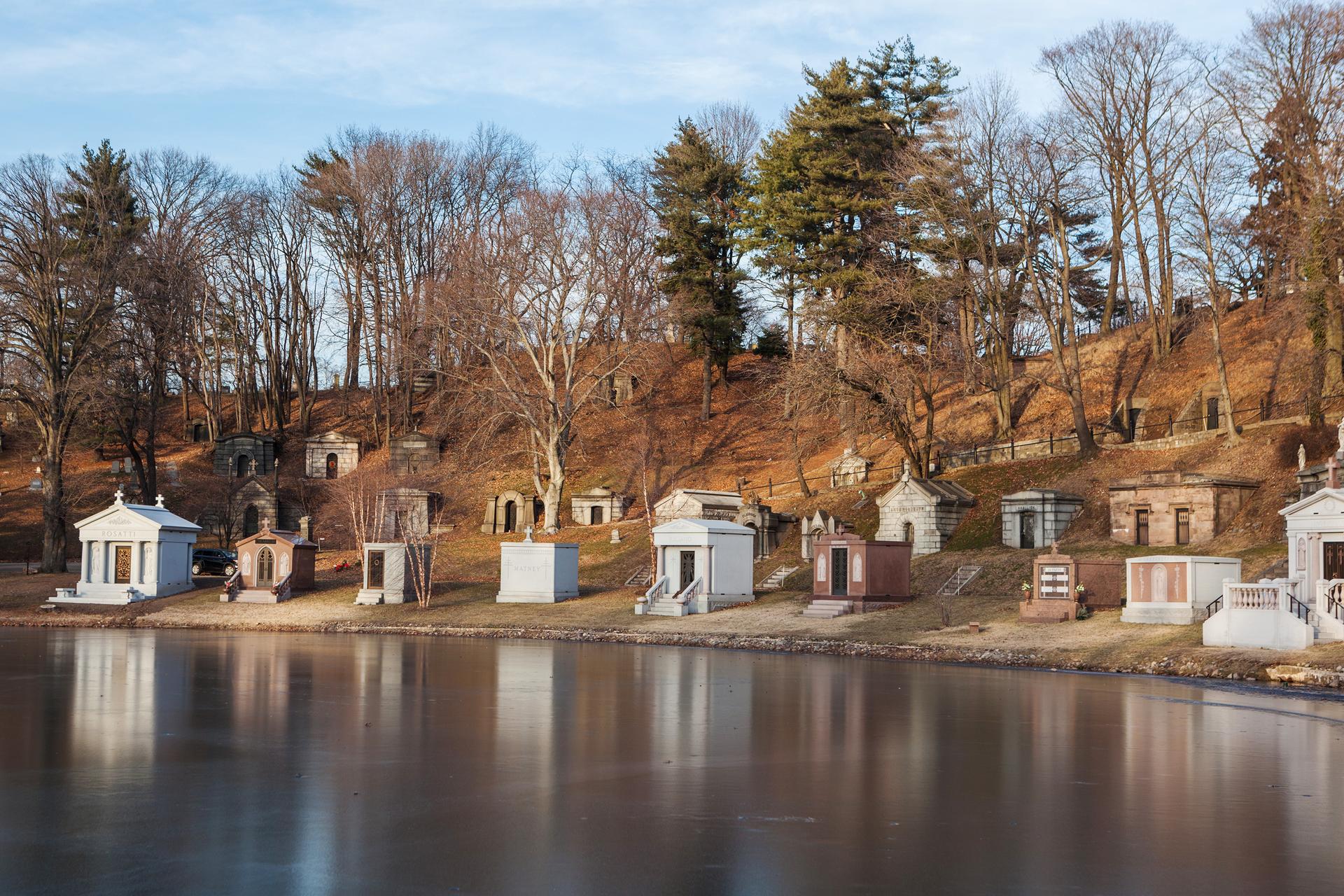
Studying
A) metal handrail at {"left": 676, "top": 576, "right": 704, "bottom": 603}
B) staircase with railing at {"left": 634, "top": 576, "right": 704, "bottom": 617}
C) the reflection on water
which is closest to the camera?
the reflection on water

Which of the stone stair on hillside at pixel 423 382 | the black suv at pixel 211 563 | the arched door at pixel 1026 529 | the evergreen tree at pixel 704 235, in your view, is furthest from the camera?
the stone stair on hillside at pixel 423 382

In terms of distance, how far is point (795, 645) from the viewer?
30859mm

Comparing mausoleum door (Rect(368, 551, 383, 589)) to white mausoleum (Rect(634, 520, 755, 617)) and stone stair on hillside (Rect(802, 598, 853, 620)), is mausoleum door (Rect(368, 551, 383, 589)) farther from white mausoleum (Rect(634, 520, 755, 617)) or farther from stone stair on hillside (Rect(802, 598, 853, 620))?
A: stone stair on hillside (Rect(802, 598, 853, 620))

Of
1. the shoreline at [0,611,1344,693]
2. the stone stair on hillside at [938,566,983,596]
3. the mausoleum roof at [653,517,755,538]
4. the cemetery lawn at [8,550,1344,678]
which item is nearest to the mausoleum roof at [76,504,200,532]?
the cemetery lawn at [8,550,1344,678]

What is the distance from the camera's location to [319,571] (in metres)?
51.8

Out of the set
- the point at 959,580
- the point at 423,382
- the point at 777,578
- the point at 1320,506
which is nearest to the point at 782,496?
the point at 777,578

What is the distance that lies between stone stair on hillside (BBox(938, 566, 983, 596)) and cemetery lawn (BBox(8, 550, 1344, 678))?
51 centimetres

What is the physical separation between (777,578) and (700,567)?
5.57 m

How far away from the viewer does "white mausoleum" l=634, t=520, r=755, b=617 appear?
38.9 m

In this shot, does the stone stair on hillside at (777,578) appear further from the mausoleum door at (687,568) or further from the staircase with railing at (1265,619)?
the staircase with railing at (1265,619)

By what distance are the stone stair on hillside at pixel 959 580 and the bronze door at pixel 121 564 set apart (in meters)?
30.5

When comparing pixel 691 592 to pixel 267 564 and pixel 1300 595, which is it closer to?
pixel 267 564

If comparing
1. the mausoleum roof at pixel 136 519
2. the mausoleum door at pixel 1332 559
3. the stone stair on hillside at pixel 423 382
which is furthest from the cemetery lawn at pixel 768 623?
the stone stair on hillside at pixel 423 382

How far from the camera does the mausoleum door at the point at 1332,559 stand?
86.2ft
